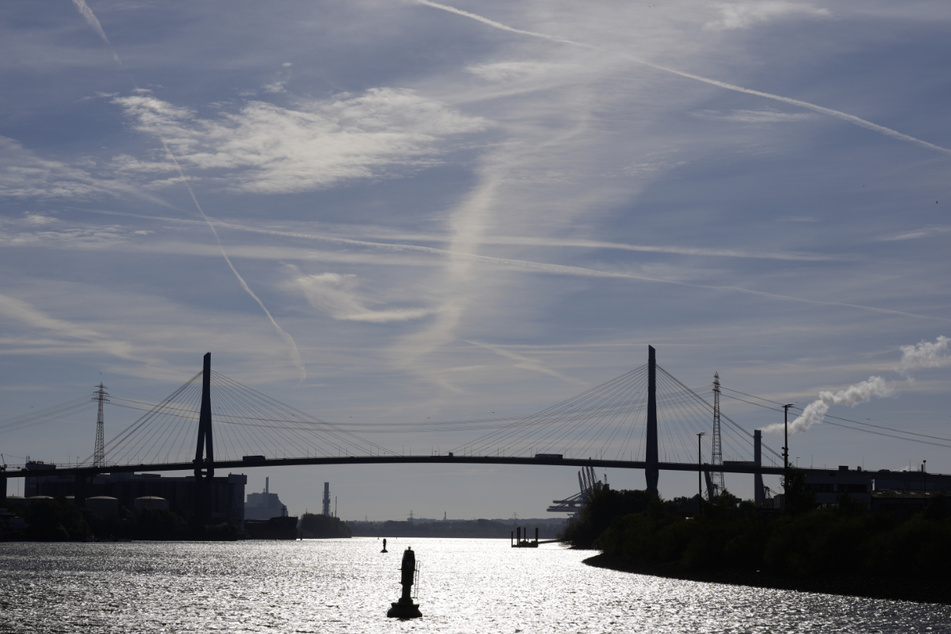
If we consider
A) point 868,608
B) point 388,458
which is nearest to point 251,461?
point 388,458

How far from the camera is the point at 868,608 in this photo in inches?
2109

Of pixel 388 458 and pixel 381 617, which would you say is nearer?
pixel 381 617

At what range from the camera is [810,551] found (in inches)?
2625

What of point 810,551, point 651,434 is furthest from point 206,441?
point 810,551

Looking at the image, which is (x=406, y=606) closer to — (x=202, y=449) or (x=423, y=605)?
(x=423, y=605)

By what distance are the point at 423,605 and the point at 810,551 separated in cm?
2246

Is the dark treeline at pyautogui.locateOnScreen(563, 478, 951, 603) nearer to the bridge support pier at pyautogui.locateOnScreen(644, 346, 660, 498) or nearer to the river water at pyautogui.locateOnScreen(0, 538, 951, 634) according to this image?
the river water at pyautogui.locateOnScreen(0, 538, 951, 634)

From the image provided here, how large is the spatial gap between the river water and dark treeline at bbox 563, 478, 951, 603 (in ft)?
7.56

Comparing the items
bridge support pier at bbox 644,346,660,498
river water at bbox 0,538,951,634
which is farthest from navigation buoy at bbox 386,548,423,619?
bridge support pier at bbox 644,346,660,498

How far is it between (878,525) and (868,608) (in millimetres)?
14069

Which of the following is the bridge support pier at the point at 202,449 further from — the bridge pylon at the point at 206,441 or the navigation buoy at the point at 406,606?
the navigation buoy at the point at 406,606

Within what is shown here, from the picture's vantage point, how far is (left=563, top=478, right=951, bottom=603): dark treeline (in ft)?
192

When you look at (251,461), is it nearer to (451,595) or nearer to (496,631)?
(451,595)

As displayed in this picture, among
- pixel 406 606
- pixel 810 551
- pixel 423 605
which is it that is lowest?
pixel 423 605
